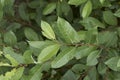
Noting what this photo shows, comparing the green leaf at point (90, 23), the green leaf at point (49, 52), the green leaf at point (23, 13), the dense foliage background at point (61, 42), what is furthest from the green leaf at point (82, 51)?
the green leaf at point (23, 13)

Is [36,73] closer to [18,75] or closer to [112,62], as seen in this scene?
[18,75]

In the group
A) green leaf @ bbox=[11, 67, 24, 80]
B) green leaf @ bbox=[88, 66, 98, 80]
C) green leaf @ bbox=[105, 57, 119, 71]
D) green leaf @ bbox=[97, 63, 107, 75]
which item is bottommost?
green leaf @ bbox=[88, 66, 98, 80]

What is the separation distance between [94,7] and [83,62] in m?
0.27

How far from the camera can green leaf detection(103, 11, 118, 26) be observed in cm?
152

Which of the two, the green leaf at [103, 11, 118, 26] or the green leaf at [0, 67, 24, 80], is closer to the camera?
the green leaf at [0, 67, 24, 80]

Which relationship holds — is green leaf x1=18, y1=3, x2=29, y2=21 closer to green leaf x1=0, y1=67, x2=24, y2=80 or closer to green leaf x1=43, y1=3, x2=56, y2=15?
green leaf x1=43, y1=3, x2=56, y2=15

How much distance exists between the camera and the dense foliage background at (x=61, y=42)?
3.92 feet

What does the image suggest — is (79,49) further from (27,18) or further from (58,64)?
(27,18)

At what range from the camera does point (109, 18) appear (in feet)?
5.00

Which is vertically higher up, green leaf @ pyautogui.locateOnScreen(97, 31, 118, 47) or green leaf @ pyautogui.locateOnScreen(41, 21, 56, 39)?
green leaf @ pyautogui.locateOnScreen(41, 21, 56, 39)

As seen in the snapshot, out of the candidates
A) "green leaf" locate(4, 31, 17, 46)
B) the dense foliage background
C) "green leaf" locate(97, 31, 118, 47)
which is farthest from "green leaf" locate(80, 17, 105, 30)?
"green leaf" locate(4, 31, 17, 46)

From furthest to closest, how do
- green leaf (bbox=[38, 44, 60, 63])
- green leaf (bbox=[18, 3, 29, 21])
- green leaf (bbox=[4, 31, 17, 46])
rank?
1. green leaf (bbox=[18, 3, 29, 21])
2. green leaf (bbox=[4, 31, 17, 46])
3. green leaf (bbox=[38, 44, 60, 63])

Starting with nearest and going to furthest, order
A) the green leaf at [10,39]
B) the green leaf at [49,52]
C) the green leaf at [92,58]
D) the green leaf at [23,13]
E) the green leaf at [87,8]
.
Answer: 1. the green leaf at [49,52]
2. the green leaf at [92,58]
3. the green leaf at [87,8]
4. the green leaf at [10,39]
5. the green leaf at [23,13]

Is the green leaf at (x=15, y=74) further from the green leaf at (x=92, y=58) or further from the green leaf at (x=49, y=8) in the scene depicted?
the green leaf at (x=49, y=8)
